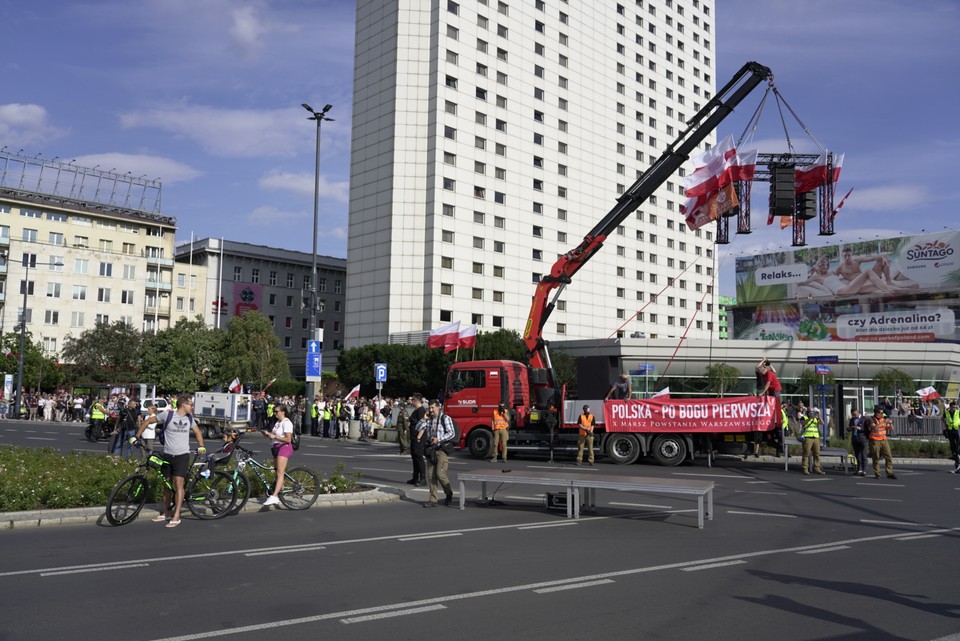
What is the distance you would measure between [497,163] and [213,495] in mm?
56152

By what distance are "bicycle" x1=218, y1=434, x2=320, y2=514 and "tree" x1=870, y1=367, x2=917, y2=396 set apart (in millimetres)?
45161

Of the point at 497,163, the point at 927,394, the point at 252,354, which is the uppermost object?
the point at 497,163

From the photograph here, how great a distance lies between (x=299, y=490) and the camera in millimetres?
13039

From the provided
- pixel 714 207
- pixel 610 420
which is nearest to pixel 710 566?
pixel 610 420

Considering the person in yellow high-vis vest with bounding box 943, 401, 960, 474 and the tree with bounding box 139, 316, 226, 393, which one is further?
the tree with bounding box 139, 316, 226, 393

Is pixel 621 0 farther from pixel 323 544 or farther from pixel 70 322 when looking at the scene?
pixel 323 544

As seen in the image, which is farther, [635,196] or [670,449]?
[635,196]

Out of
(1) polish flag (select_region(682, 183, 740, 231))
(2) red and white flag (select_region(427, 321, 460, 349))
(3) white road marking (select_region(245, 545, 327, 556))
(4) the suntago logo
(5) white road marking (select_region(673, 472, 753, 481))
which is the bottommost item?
(5) white road marking (select_region(673, 472, 753, 481))

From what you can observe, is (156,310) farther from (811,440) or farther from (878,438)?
(878,438)

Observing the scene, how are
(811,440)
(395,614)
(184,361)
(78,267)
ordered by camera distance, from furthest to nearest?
(78,267) → (184,361) → (811,440) → (395,614)

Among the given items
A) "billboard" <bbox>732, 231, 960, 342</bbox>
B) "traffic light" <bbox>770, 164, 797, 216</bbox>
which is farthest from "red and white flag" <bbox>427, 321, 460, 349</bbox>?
"billboard" <bbox>732, 231, 960, 342</bbox>

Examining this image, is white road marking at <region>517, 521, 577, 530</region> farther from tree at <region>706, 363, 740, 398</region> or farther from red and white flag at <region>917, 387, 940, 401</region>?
tree at <region>706, 363, 740, 398</region>

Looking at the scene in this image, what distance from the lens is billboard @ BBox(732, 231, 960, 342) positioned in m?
74.8

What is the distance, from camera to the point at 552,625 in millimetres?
6293
